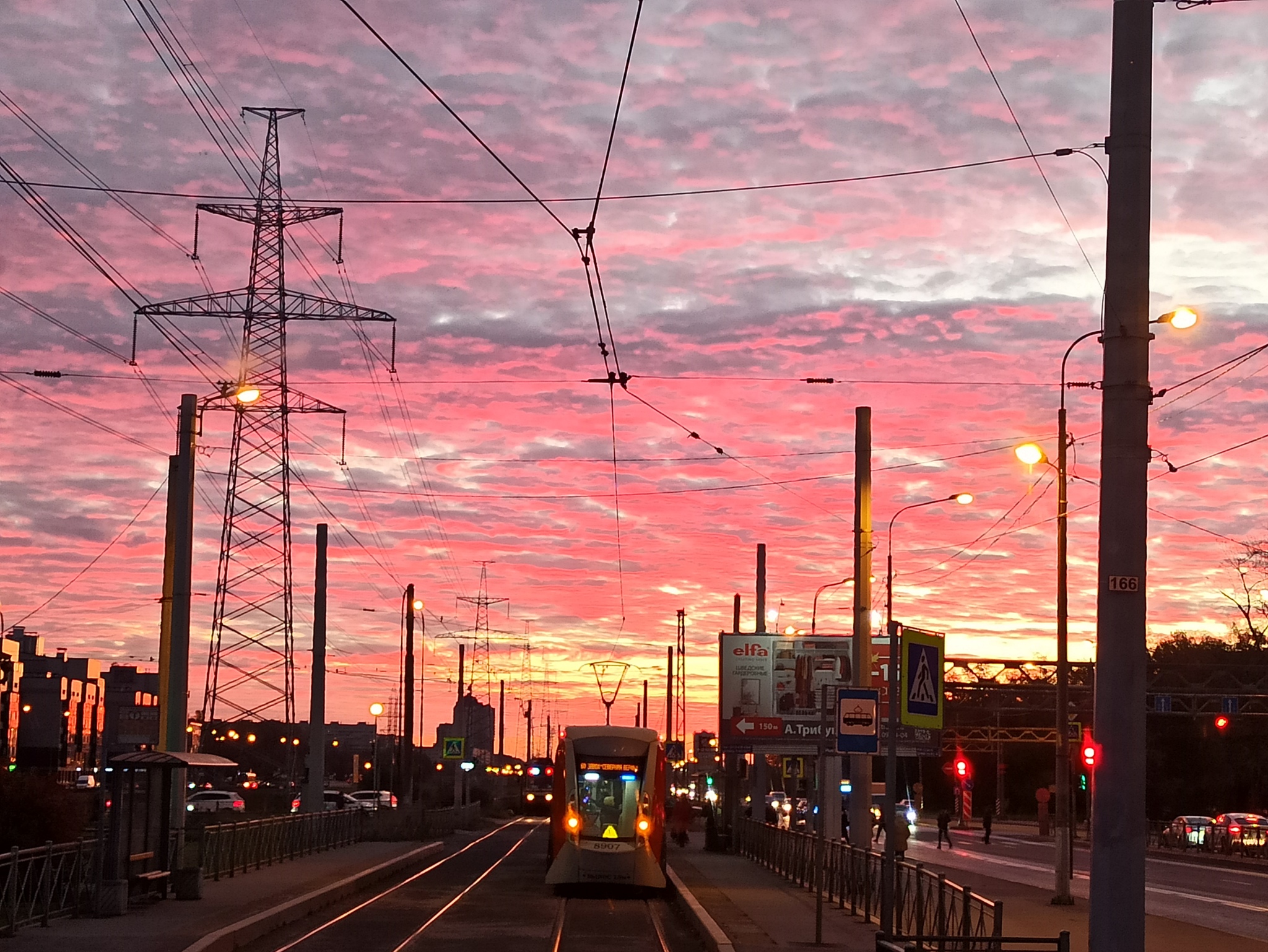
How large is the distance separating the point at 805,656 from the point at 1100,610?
134ft

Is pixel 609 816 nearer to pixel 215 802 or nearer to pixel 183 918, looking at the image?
pixel 183 918

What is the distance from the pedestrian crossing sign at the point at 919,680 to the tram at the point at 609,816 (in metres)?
18.5


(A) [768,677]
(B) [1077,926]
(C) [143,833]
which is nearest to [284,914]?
(C) [143,833]

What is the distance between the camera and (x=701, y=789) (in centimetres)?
11675

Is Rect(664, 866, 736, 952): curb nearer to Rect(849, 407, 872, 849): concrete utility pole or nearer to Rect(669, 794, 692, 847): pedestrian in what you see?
Rect(849, 407, 872, 849): concrete utility pole

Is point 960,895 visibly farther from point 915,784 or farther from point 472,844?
point 915,784

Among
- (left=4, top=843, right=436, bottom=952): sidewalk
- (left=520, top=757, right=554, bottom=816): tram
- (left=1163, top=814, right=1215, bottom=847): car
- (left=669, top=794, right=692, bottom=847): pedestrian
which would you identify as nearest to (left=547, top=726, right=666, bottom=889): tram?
(left=4, top=843, right=436, bottom=952): sidewalk

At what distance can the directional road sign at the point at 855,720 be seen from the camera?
62.5ft

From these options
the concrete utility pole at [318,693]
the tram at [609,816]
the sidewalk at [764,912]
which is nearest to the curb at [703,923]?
the sidewalk at [764,912]

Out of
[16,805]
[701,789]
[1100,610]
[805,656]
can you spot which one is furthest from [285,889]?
[701,789]

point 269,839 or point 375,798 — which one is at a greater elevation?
point 269,839

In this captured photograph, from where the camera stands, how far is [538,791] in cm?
10631

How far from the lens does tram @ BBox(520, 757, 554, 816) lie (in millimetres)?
98231

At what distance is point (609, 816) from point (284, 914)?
10.0 m
